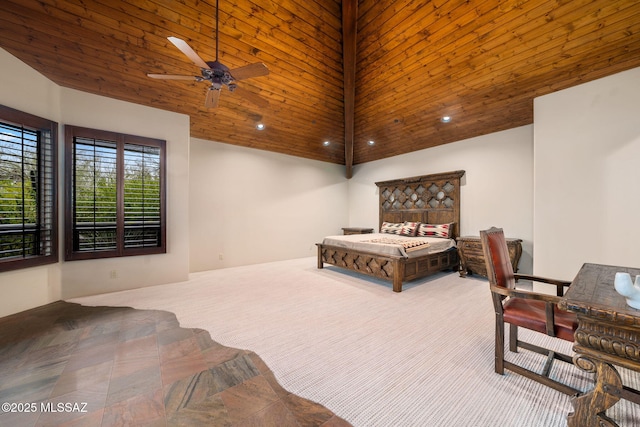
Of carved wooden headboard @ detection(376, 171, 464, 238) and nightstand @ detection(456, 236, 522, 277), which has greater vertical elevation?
carved wooden headboard @ detection(376, 171, 464, 238)

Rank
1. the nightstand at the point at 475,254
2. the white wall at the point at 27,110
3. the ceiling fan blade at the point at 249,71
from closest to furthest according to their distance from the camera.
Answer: the ceiling fan blade at the point at 249,71, the white wall at the point at 27,110, the nightstand at the point at 475,254

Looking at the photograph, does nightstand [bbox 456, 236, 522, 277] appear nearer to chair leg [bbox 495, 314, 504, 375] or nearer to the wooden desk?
chair leg [bbox 495, 314, 504, 375]

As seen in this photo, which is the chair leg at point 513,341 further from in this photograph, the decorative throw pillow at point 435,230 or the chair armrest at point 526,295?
the decorative throw pillow at point 435,230

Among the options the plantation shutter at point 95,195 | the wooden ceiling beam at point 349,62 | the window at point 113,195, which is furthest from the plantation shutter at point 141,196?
the wooden ceiling beam at point 349,62

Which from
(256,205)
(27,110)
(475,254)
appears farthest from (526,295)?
(27,110)

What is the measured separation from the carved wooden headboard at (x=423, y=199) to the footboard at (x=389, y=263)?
981mm

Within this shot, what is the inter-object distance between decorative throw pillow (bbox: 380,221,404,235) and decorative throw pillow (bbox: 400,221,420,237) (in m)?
0.12

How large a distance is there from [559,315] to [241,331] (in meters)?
2.75

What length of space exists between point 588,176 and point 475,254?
6.19 ft

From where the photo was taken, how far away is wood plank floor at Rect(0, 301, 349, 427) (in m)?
1.48

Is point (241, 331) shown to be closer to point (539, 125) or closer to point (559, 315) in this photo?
→ point (559, 315)

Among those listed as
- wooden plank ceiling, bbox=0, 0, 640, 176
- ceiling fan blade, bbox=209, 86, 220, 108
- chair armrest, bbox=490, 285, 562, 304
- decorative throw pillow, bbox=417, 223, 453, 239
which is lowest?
chair armrest, bbox=490, 285, 562, 304

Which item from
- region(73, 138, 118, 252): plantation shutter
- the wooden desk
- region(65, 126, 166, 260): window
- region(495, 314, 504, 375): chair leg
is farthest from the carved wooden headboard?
region(73, 138, 118, 252): plantation shutter

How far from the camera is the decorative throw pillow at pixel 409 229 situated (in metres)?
5.68
